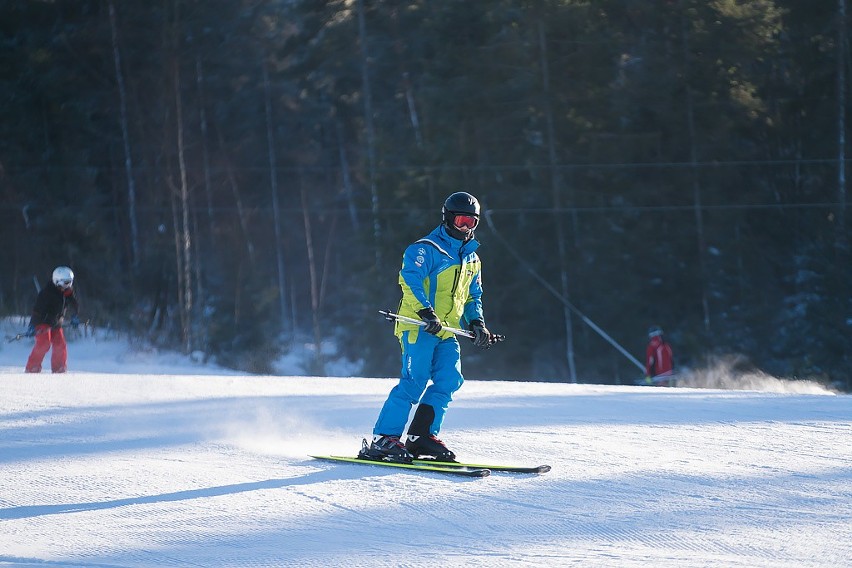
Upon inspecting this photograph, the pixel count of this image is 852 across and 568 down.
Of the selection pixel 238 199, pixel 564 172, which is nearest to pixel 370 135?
pixel 564 172

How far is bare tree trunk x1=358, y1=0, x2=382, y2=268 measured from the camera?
29614mm

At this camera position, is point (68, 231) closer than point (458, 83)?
No

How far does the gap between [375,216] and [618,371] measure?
7577mm

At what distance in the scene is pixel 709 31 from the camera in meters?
26.9

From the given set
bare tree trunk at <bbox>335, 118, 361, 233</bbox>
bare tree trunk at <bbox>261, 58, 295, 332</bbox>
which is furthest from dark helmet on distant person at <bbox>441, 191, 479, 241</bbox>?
bare tree trunk at <bbox>335, 118, 361, 233</bbox>

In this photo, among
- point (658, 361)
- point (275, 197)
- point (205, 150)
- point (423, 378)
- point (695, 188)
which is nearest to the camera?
point (423, 378)

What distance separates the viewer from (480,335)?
6.68 m

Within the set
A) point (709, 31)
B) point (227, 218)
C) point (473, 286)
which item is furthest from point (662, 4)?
point (473, 286)

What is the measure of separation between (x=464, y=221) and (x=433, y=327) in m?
0.69

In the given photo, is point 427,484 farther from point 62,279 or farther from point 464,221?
point 62,279

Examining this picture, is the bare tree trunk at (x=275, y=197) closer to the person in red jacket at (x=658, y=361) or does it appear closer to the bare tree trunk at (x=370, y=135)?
the bare tree trunk at (x=370, y=135)

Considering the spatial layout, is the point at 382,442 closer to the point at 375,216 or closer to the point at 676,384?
the point at 676,384

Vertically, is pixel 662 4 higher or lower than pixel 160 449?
higher

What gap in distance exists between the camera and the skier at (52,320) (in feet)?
44.2
